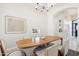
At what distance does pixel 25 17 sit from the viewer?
132 centimetres

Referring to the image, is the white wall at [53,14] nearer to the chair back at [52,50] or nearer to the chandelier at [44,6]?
the chandelier at [44,6]

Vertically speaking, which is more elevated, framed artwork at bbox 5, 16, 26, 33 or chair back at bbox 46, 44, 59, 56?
framed artwork at bbox 5, 16, 26, 33

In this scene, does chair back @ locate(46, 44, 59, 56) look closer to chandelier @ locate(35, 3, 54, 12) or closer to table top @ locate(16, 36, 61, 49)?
table top @ locate(16, 36, 61, 49)

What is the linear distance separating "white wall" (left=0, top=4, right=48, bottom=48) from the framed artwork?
0.04 meters

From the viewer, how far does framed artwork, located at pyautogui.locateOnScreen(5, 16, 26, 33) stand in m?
1.28

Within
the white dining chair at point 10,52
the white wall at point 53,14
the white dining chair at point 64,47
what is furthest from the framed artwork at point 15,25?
the white dining chair at point 64,47

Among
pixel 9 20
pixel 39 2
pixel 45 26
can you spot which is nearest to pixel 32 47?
pixel 45 26

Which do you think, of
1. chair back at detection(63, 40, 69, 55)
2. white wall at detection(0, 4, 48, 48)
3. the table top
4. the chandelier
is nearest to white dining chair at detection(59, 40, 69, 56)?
chair back at detection(63, 40, 69, 55)

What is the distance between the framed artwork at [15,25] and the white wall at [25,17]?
0.13ft

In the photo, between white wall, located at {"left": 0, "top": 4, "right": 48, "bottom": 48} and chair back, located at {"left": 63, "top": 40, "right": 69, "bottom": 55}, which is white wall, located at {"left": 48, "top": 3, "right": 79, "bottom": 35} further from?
chair back, located at {"left": 63, "top": 40, "right": 69, "bottom": 55}

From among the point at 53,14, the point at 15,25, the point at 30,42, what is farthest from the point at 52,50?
the point at 15,25

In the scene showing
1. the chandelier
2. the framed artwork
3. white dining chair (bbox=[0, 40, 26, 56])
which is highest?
the chandelier

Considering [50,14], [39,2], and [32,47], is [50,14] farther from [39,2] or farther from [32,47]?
[32,47]

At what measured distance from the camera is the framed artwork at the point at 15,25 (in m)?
1.28
